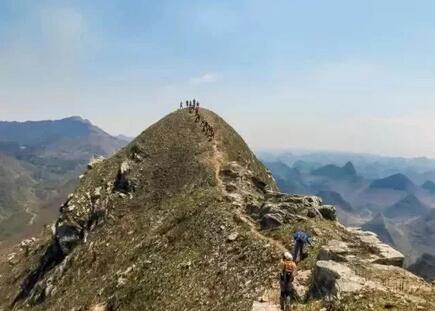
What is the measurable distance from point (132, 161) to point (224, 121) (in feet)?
93.4

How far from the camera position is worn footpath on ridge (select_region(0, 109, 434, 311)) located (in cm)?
3197

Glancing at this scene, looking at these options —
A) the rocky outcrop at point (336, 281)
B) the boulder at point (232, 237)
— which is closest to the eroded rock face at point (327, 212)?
the boulder at point (232, 237)

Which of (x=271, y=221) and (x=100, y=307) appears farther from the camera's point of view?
(x=100, y=307)

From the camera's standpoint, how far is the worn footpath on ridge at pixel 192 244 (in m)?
Result: 32.0

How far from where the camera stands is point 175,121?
339ft

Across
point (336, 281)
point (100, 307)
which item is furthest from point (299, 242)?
point (100, 307)

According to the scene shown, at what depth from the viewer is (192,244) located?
53125 mm

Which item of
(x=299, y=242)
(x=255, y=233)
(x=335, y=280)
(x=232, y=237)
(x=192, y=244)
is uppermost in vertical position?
(x=299, y=242)

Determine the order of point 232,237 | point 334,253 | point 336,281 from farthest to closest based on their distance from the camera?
point 232,237 < point 334,253 < point 336,281

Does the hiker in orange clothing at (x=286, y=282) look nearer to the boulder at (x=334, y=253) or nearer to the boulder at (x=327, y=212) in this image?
the boulder at (x=334, y=253)

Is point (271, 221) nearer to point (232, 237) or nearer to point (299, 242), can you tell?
point (232, 237)

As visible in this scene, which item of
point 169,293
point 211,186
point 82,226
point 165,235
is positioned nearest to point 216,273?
point 169,293

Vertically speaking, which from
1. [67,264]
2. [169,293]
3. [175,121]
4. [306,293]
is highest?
[175,121]

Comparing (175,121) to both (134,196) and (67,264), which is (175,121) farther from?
(67,264)
